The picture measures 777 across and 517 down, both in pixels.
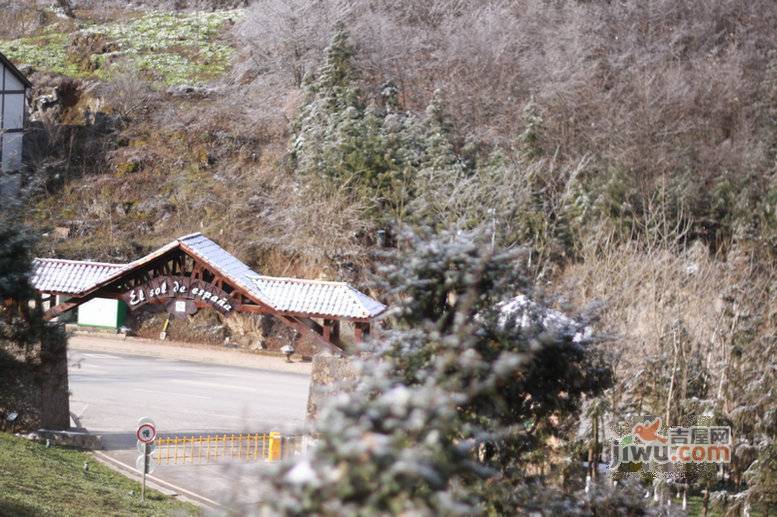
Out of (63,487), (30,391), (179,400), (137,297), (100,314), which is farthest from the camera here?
(100,314)

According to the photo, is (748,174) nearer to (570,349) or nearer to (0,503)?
(570,349)

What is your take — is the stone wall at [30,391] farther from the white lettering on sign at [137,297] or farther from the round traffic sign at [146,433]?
the round traffic sign at [146,433]

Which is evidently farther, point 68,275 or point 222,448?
point 68,275

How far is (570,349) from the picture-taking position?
10.5 meters

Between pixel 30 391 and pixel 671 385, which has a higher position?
pixel 671 385

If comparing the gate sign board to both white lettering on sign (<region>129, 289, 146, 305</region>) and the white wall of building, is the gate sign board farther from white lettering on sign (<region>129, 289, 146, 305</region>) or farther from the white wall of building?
the white wall of building

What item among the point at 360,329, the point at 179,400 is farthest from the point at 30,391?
the point at 360,329

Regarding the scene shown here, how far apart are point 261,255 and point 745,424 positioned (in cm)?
1841

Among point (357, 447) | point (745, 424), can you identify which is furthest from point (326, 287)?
point (357, 447)

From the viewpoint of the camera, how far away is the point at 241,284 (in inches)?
763

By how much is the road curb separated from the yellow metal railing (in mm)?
652

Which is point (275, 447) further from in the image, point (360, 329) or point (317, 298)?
point (317, 298)

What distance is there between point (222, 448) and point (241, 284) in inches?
123

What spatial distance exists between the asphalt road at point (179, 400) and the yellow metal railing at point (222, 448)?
10.0 inches
